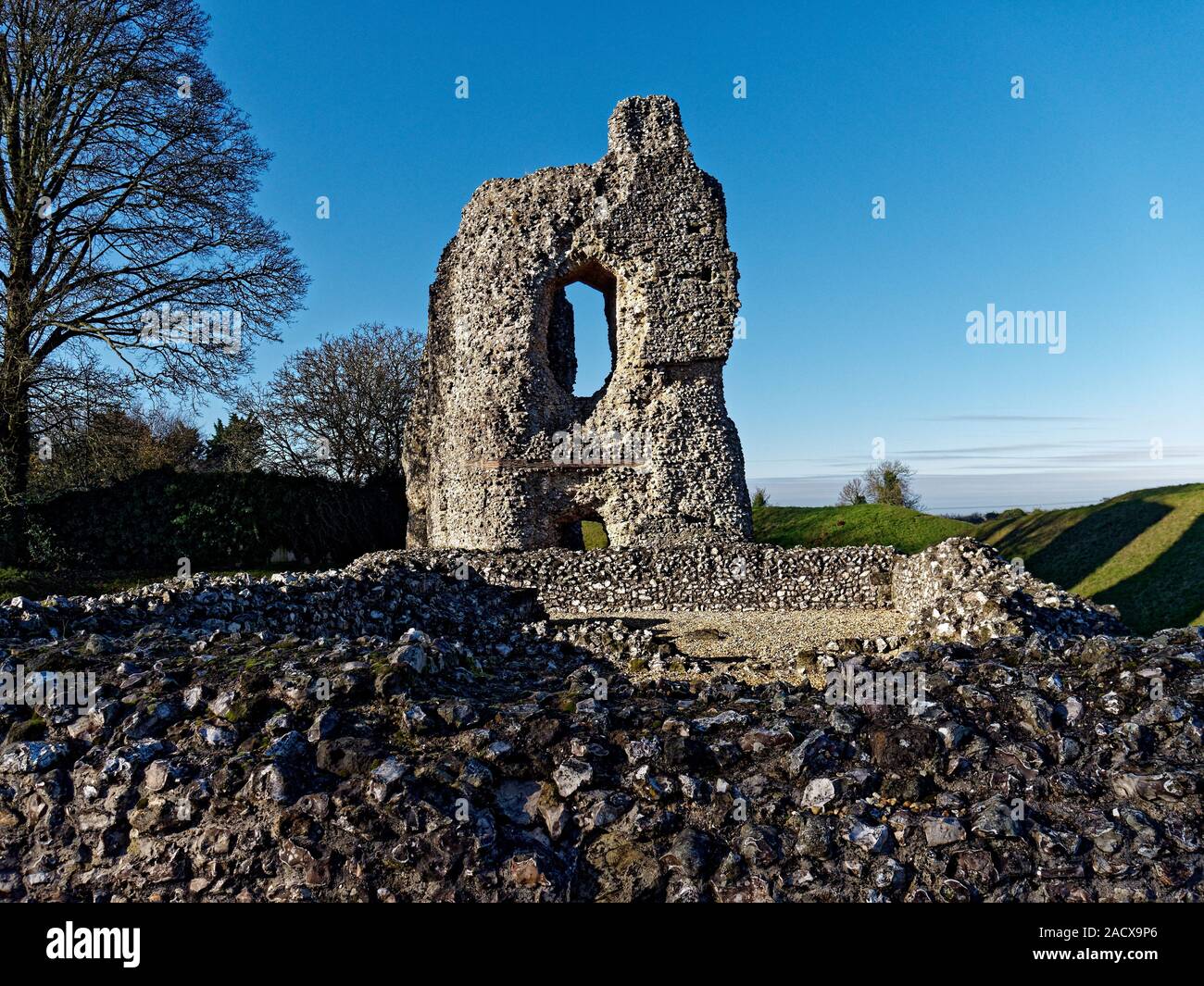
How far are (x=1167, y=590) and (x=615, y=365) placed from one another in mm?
15094

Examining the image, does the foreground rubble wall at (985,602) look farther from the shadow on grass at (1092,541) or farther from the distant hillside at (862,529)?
the distant hillside at (862,529)

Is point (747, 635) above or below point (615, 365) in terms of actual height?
below

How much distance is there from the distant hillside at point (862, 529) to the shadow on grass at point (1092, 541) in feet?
11.0

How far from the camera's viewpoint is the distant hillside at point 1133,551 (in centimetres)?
1827

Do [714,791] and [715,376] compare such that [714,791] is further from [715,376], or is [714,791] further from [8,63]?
[8,63]

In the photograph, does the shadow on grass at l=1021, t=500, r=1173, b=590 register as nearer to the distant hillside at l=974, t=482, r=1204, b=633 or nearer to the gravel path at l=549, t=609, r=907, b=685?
the distant hillside at l=974, t=482, r=1204, b=633

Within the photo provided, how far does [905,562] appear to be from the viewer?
689 inches

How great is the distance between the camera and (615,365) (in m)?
22.8

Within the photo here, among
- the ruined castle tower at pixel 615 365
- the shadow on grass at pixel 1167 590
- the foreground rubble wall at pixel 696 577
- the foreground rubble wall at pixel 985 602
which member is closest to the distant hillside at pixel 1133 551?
the shadow on grass at pixel 1167 590

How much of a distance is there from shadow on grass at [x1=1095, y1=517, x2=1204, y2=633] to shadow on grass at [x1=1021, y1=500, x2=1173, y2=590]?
59.5 inches

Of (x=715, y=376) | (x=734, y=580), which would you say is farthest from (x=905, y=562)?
(x=715, y=376)

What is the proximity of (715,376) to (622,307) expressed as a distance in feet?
10.9

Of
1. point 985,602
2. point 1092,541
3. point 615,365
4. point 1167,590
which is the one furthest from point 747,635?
point 1092,541

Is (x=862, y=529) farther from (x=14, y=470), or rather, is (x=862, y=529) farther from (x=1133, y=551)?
(x=14, y=470)
